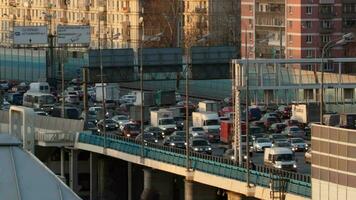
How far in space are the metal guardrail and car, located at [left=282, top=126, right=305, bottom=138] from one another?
18.4 feet

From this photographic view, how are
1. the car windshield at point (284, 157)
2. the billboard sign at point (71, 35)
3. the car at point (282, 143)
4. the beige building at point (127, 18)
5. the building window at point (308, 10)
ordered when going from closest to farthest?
the car windshield at point (284, 157) < the car at point (282, 143) < the billboard sign at point (71, 35) < the building window at point (308, 10) < the beige building at point (127, 18)

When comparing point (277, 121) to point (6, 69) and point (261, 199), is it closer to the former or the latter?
point (261, 199)

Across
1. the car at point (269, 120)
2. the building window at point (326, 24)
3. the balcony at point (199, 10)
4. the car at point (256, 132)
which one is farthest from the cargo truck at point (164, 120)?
the balcony at point (199, 10)

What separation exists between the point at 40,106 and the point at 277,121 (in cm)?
1430

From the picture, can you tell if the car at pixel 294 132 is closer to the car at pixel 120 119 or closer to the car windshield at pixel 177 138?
the car windshield at pixel 177 138

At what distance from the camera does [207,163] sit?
52.8 m

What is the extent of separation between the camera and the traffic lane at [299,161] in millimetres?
50750

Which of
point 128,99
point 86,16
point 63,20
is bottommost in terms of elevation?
point 128,99

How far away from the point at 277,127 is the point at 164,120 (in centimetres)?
500

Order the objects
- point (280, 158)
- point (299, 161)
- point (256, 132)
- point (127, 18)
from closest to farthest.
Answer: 1. point (280, 158)
2. point (299, 161)
3. point (256, 132)
4. point (127, 18)

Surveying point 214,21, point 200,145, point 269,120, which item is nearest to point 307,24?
point 214,21

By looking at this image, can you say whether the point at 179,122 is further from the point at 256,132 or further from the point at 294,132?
the point at 294,132

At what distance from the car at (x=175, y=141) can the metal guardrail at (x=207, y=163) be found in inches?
39.3

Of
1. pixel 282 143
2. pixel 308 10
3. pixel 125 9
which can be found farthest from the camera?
pixel 125 9
